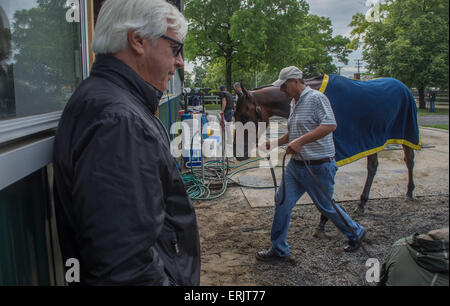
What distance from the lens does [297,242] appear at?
3.90 m

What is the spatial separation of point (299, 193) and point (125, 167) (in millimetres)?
2713

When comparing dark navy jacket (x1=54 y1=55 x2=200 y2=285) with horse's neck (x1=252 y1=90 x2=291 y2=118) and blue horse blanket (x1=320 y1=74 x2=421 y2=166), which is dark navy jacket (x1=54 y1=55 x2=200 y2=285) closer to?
blue horse blanket (x1=320 y1=74 x2=421 y2=166)

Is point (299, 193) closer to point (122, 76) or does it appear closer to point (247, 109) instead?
point (247, 109)

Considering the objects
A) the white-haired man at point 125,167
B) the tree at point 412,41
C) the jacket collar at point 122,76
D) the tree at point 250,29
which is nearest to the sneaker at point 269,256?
the tree at point 412,41

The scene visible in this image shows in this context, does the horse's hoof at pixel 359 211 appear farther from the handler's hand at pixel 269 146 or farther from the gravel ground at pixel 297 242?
the handler's hand at pixel 269 146

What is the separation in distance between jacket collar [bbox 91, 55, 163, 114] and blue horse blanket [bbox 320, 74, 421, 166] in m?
3.68

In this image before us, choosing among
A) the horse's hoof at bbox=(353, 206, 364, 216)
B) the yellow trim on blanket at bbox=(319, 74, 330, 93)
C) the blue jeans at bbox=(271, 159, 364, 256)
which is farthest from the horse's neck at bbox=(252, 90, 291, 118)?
the blue jeans at bbox=(271, 159, 364, 256)

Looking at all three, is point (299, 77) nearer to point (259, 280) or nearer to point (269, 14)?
point (259, 280)

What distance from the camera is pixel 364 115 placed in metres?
4.73

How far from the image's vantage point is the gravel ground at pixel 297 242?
3.15 meters

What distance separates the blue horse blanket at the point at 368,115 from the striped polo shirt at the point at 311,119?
134 cm

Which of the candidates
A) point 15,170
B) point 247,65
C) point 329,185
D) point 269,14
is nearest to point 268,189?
point 329,185

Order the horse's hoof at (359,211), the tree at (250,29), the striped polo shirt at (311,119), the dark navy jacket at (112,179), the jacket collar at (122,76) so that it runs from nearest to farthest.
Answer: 1. the dark navy jacket at (112,179)
2. the jacket collar at (122,76)
3. the striped polo shirt at (311,119)
4. the horse's hoof at (359,211)
5. the tree at (250,29)
